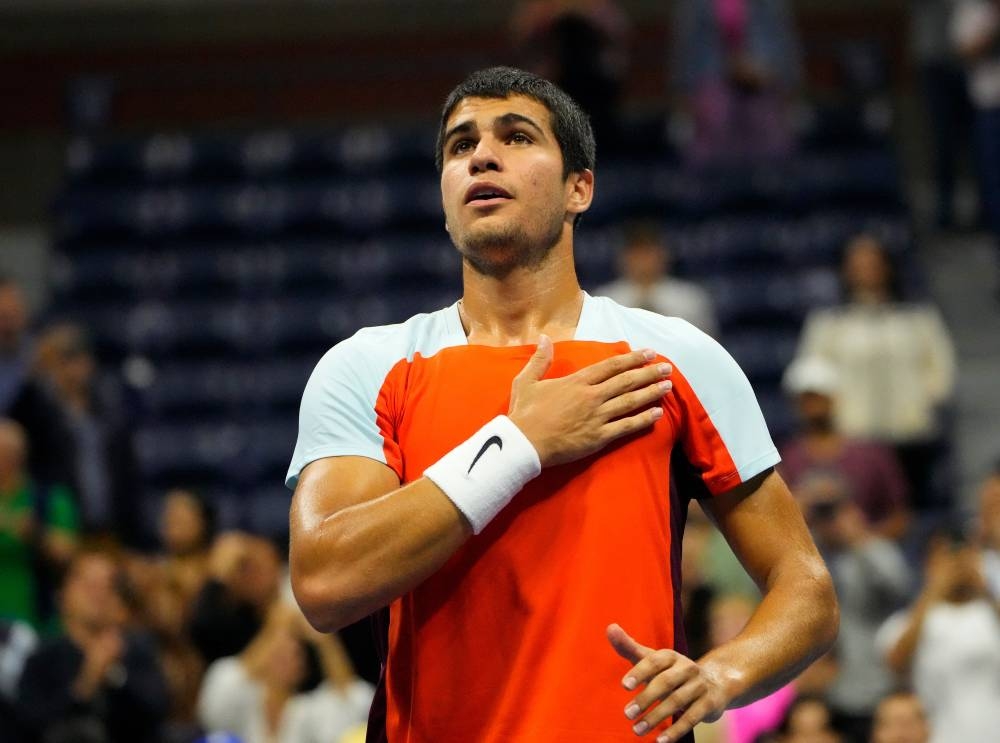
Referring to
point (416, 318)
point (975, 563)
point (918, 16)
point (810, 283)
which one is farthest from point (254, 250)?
point (416, 318)

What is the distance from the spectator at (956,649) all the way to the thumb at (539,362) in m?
3.99

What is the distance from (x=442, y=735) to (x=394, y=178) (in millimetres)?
9804

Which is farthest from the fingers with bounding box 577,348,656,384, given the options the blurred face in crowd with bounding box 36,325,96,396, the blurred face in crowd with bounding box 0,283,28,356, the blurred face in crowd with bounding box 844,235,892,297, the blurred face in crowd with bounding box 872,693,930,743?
the blurred face in crowd with bounding box 36,325,96,396

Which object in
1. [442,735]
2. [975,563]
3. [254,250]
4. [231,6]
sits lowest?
[975,563]

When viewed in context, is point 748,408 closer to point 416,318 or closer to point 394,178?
point 416,318

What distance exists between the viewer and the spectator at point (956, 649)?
634 cm

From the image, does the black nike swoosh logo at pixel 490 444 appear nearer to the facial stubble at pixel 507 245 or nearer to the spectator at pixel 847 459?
the facial stubble at pixel 507 245

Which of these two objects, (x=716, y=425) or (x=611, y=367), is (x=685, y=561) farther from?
(x=611, y=367)

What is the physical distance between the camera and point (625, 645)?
98.9 inches

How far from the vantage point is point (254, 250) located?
39.5ft

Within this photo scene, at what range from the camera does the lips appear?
289 cm

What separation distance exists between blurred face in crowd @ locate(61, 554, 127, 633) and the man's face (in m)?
4.67

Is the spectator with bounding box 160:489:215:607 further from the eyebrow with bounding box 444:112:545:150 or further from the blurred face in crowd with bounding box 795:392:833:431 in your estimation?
the eyebrow with bounding box 444:112:545:150

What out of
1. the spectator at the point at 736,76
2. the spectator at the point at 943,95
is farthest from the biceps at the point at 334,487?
the spectator at the point at 943,95
